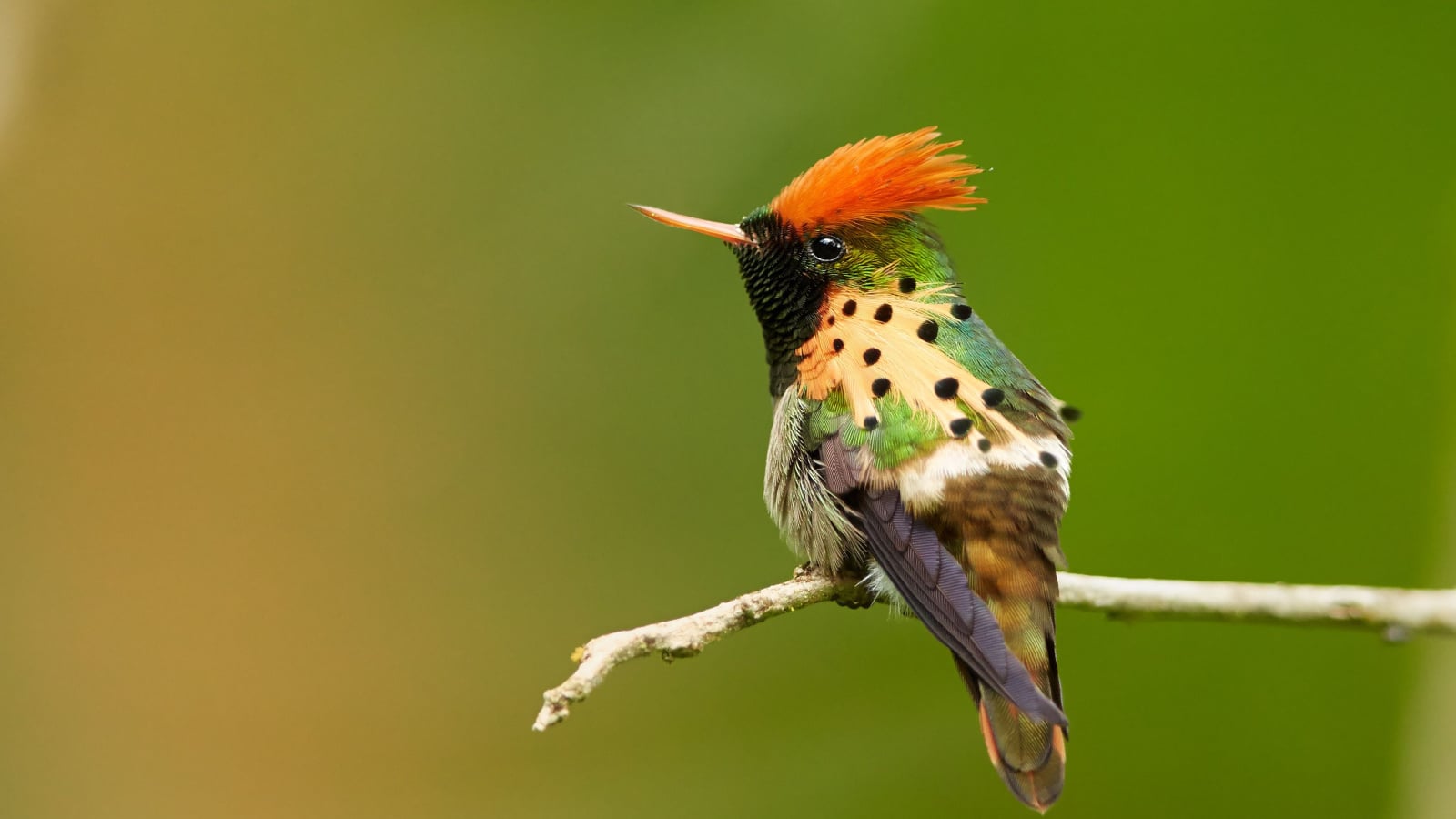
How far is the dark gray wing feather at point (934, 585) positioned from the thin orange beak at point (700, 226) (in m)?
0.38

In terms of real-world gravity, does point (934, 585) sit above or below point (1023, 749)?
above

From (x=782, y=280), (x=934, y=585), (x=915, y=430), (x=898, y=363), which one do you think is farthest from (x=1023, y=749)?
(x=782, y=280)

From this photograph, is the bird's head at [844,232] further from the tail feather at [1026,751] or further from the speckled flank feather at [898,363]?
the tail feather at [1026,751]

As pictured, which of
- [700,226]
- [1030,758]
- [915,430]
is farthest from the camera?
[700,226]

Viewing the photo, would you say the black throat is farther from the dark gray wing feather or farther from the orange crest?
the dark gray wing feather

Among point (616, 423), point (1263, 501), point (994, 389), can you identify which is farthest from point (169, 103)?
point (1263, 501)

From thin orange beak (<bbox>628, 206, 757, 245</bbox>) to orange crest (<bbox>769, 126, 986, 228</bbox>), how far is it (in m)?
0.08

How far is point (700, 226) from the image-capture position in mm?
1875

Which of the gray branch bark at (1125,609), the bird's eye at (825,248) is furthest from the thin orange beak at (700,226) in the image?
the gray branch bark at (1125,609)

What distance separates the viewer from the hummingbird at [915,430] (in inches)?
64.1

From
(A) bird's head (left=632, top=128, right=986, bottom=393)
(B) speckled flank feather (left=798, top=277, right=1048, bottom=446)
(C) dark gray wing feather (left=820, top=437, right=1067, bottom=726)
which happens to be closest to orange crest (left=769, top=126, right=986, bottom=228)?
(A) bird's head (left=632, top=128, right=986, bottom=393)

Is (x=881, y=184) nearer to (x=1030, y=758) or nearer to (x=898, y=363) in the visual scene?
(x=898, y=363)

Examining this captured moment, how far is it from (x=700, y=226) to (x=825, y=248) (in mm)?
225

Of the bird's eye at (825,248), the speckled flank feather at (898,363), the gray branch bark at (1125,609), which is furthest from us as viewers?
the bird's eye at (825,248)
